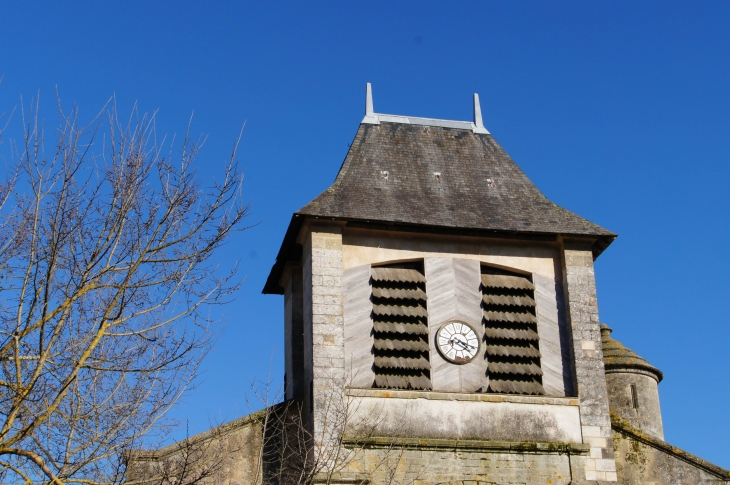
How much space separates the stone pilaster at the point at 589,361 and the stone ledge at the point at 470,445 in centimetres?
27

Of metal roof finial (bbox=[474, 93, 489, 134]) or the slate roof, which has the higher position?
metal roof finial (bbox=[474, 93, 489, 134])

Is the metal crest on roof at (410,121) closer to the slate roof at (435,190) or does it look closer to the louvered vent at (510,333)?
the slate roof at (435,190)

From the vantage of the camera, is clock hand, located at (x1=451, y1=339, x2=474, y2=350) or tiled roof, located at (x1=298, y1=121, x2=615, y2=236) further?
tiled roof, located at (x1=298, y1=121, x2=615, y2=236)

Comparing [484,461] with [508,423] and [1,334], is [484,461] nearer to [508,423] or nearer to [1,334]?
[508,423]

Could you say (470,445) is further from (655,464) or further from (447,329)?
(655,464)

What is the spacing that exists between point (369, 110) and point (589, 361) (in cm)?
598

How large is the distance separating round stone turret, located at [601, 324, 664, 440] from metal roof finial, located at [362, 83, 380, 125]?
586cm

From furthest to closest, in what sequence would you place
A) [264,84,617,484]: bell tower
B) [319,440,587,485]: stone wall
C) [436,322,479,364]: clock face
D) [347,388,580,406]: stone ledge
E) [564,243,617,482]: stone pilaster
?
[436,322,479,364]: clock face < [564,243,617,482]: stone pilaster < [347,388,580,406]: stone ledge < [264,84,617,484]: bell tower < [319,440,587,485]: stone wall

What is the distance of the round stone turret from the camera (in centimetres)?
1931

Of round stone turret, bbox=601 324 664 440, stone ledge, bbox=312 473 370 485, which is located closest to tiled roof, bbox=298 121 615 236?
round stone turret, bbox=601 324 664 440

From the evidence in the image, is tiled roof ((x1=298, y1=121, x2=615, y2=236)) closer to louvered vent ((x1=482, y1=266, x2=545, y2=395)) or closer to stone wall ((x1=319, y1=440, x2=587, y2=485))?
louvered vent ((x1=482, y1=266, x2=545, y2=395))

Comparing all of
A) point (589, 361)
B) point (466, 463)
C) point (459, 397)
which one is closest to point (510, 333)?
point (589, 361)

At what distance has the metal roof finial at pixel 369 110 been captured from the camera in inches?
752

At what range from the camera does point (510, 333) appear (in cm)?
1650
